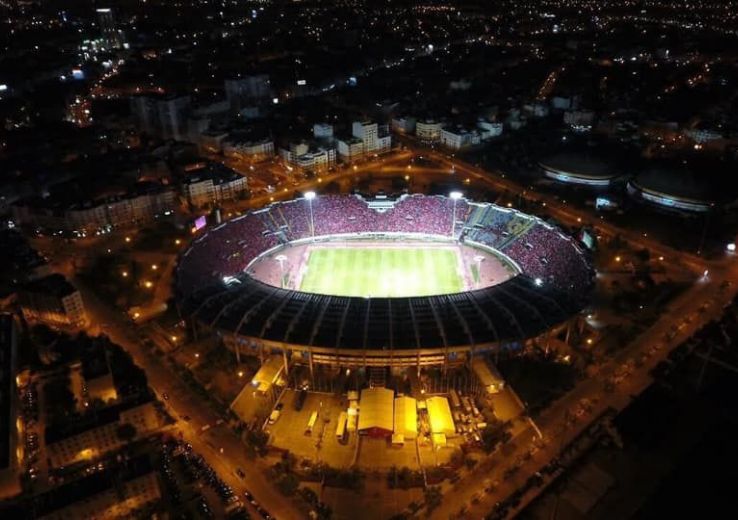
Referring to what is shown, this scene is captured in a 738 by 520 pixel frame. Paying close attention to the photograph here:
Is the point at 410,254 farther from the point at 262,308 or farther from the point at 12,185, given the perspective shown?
the point at 12,185

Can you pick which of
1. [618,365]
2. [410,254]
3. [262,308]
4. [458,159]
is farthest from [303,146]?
[618,365]

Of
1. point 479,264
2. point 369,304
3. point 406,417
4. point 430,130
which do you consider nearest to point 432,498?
point 406,417

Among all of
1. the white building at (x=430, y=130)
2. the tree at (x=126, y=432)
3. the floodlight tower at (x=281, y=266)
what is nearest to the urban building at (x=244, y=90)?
the white building at (x=430, y=130)

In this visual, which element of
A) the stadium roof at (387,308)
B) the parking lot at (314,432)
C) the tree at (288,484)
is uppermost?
the stadium roof at (387,308)

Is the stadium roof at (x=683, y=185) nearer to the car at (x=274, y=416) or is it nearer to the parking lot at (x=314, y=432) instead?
the parking lot at (x=314, y=432)

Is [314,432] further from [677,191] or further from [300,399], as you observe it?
[677,191]
